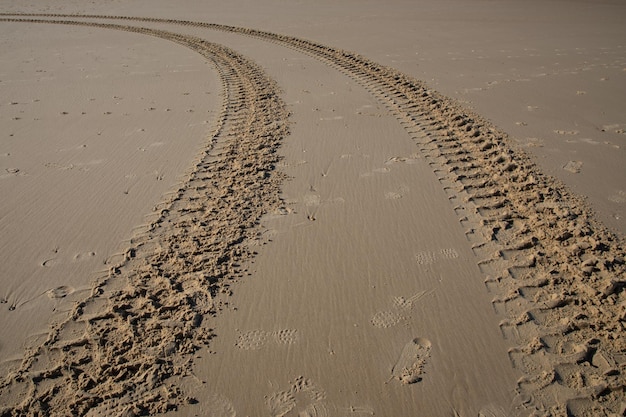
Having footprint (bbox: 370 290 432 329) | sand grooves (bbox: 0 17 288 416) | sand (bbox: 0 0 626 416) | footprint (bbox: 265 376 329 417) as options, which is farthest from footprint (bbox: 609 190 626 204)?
footprint (bbox: 265 376 329 417)

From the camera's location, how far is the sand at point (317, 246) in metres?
2.47

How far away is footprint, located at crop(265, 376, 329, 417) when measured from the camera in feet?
7.63

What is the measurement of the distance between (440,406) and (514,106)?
5.12 metres

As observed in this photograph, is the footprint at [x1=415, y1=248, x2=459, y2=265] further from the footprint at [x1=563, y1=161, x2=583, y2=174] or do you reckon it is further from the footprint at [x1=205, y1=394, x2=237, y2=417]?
the footprint at [x1=563, y1=161, x2=583, y2=174]

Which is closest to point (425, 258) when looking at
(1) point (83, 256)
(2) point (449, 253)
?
(2) point (449, 253)

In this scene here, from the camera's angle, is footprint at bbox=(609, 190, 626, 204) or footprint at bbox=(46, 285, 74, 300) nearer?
footprint at bbox=(46, 285, 74, 300)

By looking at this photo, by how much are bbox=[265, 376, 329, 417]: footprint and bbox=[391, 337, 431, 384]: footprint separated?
470mm

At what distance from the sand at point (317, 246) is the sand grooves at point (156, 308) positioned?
0.05ft

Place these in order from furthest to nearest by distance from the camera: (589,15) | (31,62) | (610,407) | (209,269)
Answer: (589,15), (31,62), (209,269), (610,407)

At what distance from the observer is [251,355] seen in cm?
264

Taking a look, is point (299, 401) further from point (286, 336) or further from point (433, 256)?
point (433, 256)

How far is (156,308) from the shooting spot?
2.93 metres

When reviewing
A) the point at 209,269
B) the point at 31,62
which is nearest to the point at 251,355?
the point at 209,269

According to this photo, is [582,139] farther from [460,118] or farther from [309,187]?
[309,187]
